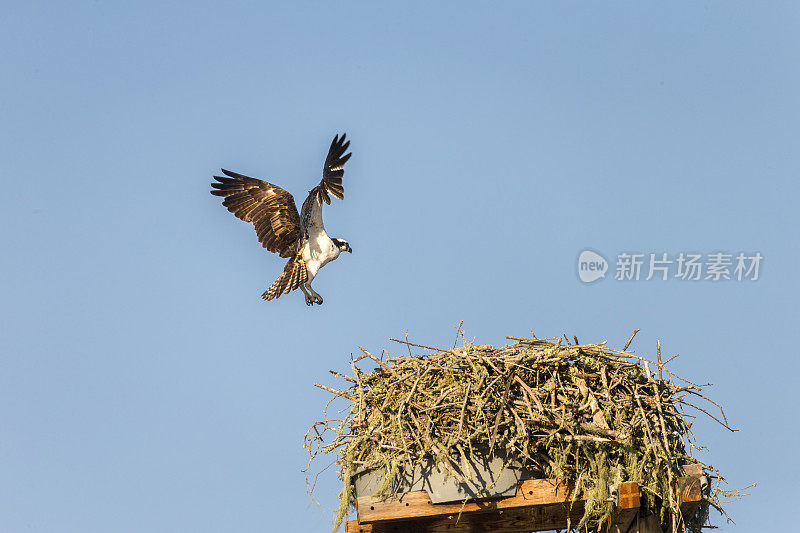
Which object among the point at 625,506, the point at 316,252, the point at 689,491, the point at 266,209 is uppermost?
A: the point at 266,209

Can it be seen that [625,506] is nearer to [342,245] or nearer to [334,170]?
[334,170]

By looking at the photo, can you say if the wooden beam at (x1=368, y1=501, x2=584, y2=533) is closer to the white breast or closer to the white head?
the white breast

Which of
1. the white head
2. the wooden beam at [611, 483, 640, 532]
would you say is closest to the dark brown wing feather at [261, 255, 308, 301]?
the white head

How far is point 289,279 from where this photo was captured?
12.3m

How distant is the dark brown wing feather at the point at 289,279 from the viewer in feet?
40.3

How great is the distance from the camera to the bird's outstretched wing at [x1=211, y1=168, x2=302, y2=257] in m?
12.3

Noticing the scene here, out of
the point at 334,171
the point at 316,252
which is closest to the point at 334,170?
the point at 334,171

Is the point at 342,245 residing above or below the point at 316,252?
above

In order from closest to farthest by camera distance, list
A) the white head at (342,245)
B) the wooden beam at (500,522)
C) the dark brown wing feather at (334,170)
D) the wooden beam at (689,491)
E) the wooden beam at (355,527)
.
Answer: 1. the wooden beam at (689,491)
2. the wooden beam at (500,522)
3. the wooden beam at (355,527)
4. the dark brown wing feather at (334,170)
5. the white head at (342,245)

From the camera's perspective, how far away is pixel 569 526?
6547 mm

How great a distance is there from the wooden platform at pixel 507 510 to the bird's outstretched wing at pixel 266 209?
6008 mm

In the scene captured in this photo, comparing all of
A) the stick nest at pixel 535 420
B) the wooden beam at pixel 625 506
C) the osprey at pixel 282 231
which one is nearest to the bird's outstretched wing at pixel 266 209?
the osprey at pixel 282 231

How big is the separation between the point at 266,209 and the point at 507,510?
266 inches

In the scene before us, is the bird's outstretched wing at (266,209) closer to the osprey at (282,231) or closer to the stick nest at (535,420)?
the osprey at (282,231)
